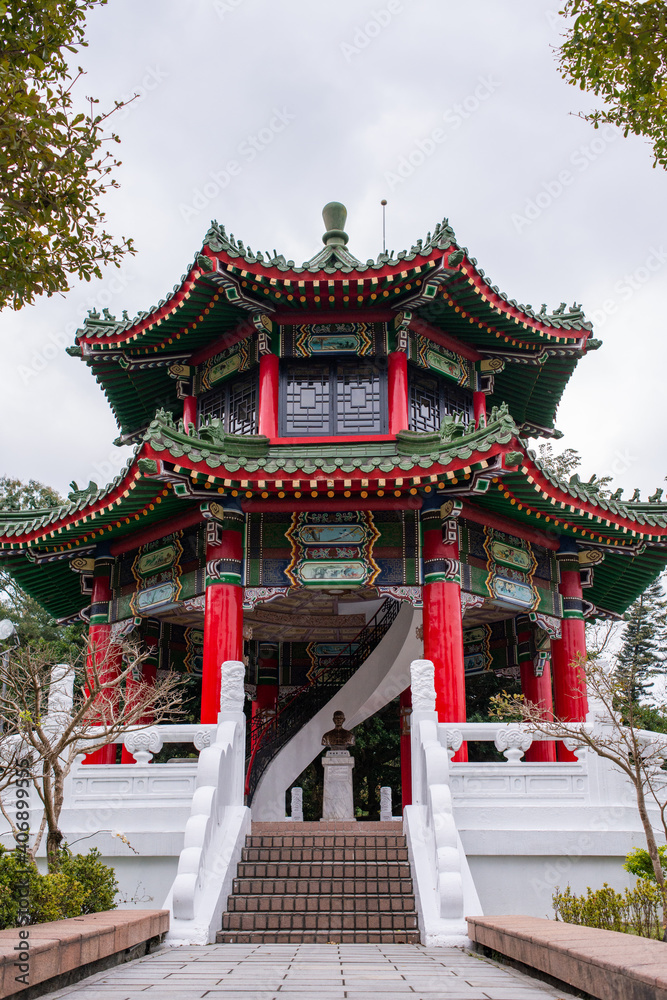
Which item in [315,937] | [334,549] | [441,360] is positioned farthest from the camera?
[441,360]

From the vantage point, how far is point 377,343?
47.2 ft

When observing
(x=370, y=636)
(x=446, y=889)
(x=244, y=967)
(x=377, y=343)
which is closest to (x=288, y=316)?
(x=377, y=343)

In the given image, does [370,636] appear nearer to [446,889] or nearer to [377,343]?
[377,343]

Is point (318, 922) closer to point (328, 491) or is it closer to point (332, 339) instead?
point (328, 491)

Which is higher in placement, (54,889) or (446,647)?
(446,647)

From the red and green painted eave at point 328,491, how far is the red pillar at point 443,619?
0.65 meters

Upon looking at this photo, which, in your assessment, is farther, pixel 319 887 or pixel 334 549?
pixel 334 549

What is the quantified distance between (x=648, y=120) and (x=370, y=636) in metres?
12.3

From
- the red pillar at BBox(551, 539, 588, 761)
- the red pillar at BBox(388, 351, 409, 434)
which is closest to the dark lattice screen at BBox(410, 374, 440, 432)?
the red pillar at BBox(388, 351, 409, 434)

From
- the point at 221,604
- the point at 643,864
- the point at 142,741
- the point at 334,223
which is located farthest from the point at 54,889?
the point at 334,223

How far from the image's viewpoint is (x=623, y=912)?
786 cm

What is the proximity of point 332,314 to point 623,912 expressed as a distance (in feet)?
31.8

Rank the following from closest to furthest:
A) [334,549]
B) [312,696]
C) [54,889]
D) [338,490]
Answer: [54,889], [338,490], [334,549], [312,696]

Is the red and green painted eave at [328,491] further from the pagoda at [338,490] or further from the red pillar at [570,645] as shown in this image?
the red pillar at [570,645]
